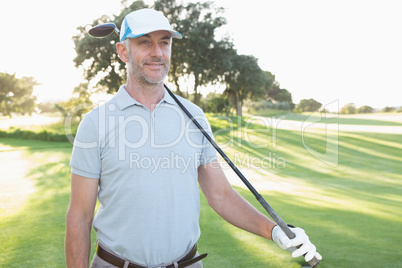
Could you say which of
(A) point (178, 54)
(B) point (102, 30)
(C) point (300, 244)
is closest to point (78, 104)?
(A) point (178, 54)

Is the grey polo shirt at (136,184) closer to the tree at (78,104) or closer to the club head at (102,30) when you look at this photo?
the club head at (102,30)

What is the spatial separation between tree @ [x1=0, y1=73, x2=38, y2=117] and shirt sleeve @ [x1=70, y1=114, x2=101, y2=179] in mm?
63828

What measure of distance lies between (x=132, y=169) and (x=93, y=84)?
29534 millimetres

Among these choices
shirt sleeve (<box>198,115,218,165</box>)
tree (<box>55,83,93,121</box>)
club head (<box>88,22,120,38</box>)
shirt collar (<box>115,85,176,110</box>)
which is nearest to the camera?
shirt collar (<box>115,85,176,110</box>)

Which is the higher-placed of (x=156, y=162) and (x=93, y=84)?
(x=93, y=84)

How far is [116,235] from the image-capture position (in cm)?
209

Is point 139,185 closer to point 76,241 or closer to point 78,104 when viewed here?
point 76,241

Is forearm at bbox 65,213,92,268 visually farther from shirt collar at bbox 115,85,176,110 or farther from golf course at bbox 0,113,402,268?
golf course at bbox 0,113,402,268

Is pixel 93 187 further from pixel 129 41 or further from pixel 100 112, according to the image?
pixel 129 41

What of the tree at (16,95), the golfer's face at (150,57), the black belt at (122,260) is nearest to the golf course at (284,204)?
the black belt at (122,260)

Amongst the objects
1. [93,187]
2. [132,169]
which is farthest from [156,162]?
[93,187]

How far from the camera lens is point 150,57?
2.25 metres

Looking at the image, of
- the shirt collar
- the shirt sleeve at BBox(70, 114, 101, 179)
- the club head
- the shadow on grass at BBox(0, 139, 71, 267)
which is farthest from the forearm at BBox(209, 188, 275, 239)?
the shadow on grass at BBox(0, 139, 71, 267)

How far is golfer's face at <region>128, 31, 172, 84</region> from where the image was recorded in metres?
2.24
